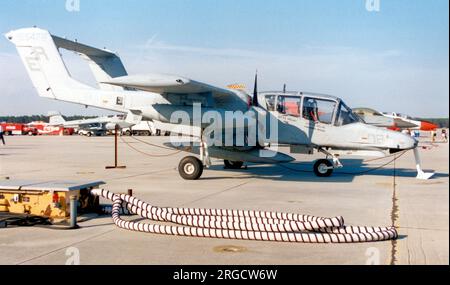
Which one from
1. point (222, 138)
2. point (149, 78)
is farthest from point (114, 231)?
point (222, 138)

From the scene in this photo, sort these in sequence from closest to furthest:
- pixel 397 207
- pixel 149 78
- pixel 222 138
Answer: pixel 397 207, pixel 149 78, pixel 222 138

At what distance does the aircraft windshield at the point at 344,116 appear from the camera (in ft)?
45.0

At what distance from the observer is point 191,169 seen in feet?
44.0

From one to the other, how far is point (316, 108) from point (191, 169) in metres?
4.07

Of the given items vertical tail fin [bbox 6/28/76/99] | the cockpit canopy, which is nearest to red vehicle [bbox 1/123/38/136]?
vertical tail fin [bbox 6/28/76/99]

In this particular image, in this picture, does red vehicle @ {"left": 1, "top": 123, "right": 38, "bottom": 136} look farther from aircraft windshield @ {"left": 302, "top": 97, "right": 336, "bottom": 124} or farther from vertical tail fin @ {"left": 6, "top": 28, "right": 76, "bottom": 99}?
aircraft windshield @ {"left": 302, "top": 97, "right": 336, "bottom": 124}

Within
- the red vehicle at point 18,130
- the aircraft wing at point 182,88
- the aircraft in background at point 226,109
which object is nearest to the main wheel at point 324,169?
the aircraft in background at point 226,109

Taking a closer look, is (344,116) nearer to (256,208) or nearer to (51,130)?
(256,208)

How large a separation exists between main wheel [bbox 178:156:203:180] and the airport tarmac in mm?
357

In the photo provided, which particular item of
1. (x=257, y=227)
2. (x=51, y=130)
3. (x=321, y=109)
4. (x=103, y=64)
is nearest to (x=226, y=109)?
(x=321, y=109)

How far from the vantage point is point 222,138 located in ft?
45.5

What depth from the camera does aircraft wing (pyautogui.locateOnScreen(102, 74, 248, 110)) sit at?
1108cm
